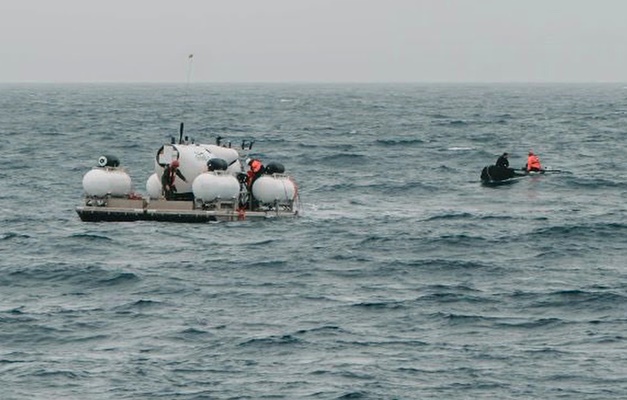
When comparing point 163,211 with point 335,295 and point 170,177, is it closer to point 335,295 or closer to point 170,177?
point 170,177

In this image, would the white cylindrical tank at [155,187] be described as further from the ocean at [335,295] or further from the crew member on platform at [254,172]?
the crew member on platform at [254,172]

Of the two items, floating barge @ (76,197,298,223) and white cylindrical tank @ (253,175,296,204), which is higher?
white cylindrical tank @ (253,175,296,204)

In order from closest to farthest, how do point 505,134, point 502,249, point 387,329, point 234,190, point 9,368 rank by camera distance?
point 9,368 → point 387,329 → point 502,249 → point 234,190 → point 505,134

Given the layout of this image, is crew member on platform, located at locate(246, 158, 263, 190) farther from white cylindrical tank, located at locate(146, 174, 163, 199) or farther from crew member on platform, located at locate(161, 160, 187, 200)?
white cylindrical tank, located at locate(146, 174, 163, 199)

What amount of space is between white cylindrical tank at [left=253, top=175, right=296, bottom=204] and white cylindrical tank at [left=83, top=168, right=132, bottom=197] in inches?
186

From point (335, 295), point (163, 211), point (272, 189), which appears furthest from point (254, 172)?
point (335, 295)

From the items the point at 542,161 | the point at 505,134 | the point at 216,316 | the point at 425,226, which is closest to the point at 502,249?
the point at 425,226

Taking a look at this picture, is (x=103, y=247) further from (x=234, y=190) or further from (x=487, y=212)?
(x=487, y=212)

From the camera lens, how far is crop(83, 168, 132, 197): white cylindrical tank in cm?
4756

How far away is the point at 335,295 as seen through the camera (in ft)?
112

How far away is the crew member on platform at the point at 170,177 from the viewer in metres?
48.2

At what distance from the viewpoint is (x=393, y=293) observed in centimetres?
3434

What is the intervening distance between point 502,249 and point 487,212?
1006cm

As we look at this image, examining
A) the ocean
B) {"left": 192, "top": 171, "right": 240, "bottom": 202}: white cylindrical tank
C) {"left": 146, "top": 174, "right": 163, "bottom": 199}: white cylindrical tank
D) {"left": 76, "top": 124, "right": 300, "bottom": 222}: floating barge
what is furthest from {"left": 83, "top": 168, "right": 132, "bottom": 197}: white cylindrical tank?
{"left": 192, "top": 171, "right": 240, "bottom": 202}: white cylindrical tank
